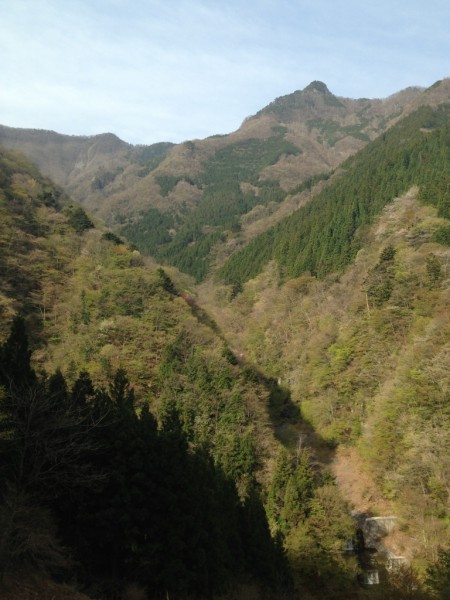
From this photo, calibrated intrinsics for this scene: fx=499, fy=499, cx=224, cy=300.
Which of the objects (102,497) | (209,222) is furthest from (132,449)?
(209,222)

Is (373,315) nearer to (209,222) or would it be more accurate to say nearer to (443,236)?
(443,236)

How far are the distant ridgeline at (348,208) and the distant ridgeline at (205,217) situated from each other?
16.3 metres

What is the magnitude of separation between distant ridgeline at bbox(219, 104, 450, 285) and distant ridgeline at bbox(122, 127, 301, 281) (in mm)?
16263

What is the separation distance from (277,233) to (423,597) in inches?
3258

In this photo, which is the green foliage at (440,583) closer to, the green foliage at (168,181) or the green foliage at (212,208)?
the green foliage at (212,208)

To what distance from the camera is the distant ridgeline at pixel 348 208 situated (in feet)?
252

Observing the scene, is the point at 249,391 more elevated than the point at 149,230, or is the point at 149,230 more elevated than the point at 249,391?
the point at 149,230

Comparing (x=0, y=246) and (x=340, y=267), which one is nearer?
(x=0, y=246)

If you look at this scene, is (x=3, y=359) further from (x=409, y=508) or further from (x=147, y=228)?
(x=147, y=228)

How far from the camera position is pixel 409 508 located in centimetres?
3497

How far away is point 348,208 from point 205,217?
6686 centimetres

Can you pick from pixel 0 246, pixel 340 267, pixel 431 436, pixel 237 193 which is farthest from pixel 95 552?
pixel 237 193

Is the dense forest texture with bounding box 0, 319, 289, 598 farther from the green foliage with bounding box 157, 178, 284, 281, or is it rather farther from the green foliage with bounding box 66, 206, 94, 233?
the green foliage with bounding box 157, 178, 284, 281

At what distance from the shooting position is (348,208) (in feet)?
281
